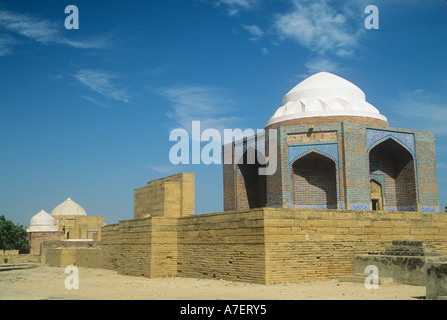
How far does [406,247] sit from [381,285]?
4.02 feet

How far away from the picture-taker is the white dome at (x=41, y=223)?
1490 inches

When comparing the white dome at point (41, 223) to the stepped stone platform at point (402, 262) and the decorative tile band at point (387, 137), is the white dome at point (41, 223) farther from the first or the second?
the stepped stone platform at point (402, 262)

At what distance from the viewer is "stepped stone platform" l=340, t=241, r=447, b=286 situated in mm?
9984

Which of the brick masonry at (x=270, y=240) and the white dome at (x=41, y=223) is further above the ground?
the white dome at (x=41, y=223)

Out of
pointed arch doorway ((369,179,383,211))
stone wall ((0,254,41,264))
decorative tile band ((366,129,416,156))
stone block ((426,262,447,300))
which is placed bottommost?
stone wall ((0,254,41,264))

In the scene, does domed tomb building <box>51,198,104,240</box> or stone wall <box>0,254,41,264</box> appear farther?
domed tomb building <box>51,198,104,240</box>

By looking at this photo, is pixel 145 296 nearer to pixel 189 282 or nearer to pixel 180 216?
pixel 189 282

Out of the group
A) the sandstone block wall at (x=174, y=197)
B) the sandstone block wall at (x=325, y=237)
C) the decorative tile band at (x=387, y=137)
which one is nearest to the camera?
the sandstone block wall at (x=325, y=237)

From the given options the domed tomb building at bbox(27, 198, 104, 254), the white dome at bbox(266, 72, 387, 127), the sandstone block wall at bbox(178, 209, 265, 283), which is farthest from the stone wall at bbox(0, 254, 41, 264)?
the white dome at bbox(266, 72, 387, 127)

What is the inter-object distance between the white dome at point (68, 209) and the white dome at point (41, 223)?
113 inches

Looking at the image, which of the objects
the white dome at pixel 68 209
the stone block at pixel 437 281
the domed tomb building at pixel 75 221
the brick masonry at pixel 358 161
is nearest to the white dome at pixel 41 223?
the domed tomb building at pixel 75 221

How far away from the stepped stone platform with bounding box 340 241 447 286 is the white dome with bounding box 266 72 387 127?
26.6ft

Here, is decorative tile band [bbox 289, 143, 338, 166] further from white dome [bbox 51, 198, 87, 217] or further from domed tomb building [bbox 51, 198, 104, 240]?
white dome [bbox 51, 198, 87, 217]
